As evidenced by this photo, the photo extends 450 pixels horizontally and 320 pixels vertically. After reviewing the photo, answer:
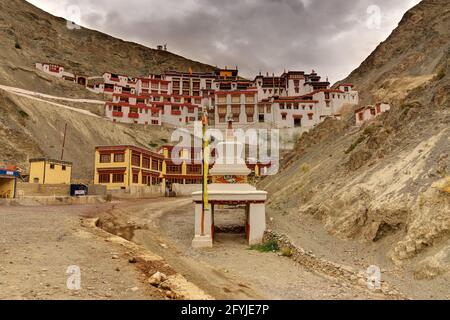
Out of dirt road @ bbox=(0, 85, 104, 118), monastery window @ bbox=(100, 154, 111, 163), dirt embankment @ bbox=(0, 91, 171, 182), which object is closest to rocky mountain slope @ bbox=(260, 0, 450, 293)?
monastery window @ bbox=(100, 154, 111, 163)

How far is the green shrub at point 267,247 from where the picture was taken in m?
20.2

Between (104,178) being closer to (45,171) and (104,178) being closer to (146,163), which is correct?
(146,163)

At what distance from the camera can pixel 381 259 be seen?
651 inches

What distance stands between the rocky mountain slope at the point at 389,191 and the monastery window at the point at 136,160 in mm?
24155

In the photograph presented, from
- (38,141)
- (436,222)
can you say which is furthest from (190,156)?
(436,222)

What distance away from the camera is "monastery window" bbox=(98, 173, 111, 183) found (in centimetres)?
5667

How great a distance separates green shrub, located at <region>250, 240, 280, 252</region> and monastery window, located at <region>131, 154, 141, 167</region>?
3946 centimetres

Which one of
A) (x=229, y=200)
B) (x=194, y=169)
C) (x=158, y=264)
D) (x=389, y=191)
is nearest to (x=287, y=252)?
(x=229, y=200)

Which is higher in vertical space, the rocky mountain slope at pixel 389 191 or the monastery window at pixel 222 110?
the monastery window at pixel 222 110

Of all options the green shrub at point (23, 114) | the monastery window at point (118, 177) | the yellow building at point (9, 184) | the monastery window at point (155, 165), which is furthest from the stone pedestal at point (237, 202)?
the green shrub at point (23, 114)

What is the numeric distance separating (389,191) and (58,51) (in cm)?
14257

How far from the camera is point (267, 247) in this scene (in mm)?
20609

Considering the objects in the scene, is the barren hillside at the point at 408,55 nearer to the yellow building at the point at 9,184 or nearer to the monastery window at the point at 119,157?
the monastery window at the point at 119,157

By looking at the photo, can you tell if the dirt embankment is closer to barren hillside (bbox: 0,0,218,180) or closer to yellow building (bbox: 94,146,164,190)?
barren hillside (bbox: 0,0,218,180)
